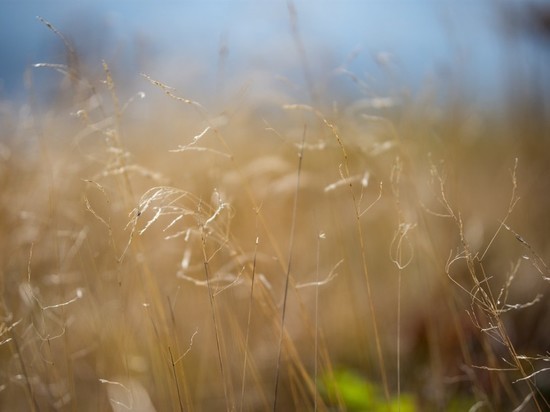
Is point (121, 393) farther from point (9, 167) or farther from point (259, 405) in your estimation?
point (9, 167)

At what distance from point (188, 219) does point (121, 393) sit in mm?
1062

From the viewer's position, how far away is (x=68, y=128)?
10.7ft

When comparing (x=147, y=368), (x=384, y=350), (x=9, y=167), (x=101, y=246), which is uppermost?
(x=9, y=167)

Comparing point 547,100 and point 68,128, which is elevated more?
point 68,128

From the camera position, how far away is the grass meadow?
1.14 m

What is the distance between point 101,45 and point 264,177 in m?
2.13

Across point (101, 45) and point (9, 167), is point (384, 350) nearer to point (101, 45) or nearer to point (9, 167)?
point (9, 167)

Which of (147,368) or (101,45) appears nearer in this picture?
(147,368)

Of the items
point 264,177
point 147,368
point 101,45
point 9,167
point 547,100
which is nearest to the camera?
point 147,368

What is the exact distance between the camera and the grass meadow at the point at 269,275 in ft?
3.75

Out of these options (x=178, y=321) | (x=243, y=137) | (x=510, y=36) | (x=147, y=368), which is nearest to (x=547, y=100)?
(x=510, y=36)

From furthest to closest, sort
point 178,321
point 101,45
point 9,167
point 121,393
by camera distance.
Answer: point 101,45
point 9,167
point 178,321
point 121,393

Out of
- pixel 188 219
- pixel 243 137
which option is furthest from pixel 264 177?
pixel 243 137

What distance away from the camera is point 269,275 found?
2059 millimetres
